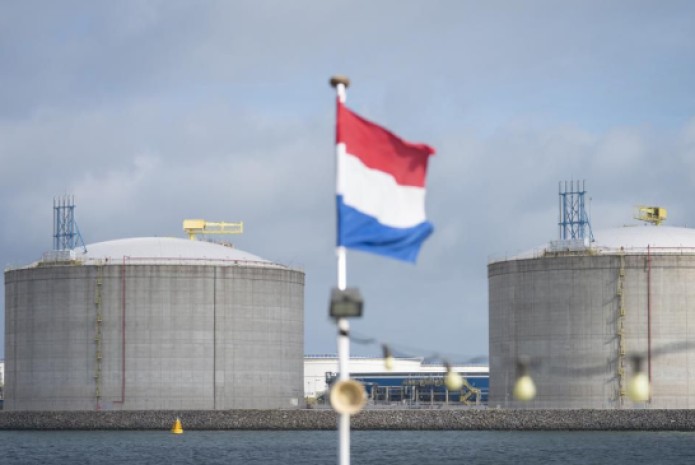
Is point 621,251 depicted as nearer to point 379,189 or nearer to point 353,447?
point 353,447

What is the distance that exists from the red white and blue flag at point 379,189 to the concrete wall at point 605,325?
82.8 metres

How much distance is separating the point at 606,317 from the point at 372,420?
22.1 metres

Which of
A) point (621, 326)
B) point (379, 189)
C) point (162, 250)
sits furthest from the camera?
point (162, 250)

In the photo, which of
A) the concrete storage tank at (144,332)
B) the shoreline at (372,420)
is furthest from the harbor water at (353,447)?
the concrete storage tank at (144,332)

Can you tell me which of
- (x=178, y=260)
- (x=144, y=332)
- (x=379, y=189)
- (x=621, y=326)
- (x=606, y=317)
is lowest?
(x=144, y=332)

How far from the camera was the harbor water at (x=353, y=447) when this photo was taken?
280ft

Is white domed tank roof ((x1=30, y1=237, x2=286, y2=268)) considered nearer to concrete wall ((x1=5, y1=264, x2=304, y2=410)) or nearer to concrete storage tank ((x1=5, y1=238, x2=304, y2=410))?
concrete storage tank ((x1=5, y1=238, x2=304, y2=410))

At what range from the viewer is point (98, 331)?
380 ft

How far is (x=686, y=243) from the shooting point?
113188 millimetres

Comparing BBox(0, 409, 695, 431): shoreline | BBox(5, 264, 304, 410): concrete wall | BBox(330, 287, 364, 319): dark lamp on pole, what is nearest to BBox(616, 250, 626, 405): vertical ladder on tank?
BBox(0, 409, 695, 431): shoreline

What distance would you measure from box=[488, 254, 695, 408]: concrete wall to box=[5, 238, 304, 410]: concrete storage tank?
68.2 ft

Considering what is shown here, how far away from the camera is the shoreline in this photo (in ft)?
364

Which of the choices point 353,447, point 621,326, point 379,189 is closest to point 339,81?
point 379,189

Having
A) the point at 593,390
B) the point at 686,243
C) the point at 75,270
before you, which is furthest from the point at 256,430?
the point at 686,243
